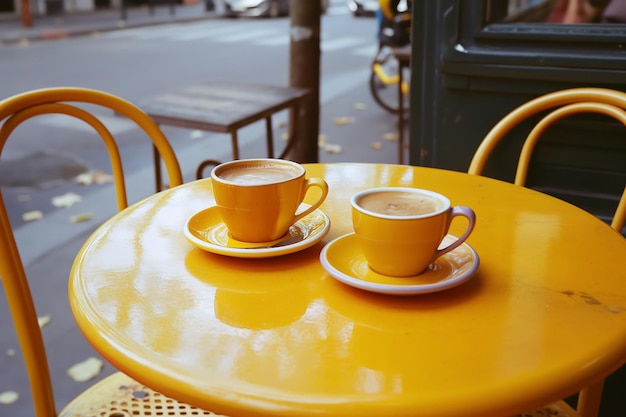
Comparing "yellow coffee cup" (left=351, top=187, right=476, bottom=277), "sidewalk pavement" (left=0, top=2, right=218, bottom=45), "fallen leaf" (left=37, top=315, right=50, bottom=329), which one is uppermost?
"yellow coffee cup" (left=351, top=187, right=476, bottom=277)

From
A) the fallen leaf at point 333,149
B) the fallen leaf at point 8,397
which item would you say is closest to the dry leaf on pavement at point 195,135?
the fallen leaf at point 333,149

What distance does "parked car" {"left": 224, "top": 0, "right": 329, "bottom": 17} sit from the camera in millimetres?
18438

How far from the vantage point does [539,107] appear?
1.91 m

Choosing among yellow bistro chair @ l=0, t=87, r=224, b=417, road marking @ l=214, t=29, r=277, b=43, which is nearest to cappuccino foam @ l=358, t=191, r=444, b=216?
yellow bistro chair @ l=0, t=87, r=224, b=417

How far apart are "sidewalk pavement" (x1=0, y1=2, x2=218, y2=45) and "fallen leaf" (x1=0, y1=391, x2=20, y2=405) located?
37.6 feet

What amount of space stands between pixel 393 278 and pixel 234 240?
12.0 inches

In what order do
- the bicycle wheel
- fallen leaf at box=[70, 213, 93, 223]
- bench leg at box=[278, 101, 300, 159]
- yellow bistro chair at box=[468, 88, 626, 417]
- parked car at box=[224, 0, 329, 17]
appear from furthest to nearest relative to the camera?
parked car at box=[224, 0, 329, 17], the bicycle wheel, fallen leaf at box=[70, 213, 93, 223], bench leg at box=[278, 101, 300, 159], yellow bistro chair at box=[468, 88, 626, 417]

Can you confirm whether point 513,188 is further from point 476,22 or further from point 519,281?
point 476,22

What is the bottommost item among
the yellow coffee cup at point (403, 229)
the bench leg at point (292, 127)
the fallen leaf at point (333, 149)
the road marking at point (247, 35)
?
the fallen leaf at point (333, 149)

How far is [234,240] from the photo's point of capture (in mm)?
1218

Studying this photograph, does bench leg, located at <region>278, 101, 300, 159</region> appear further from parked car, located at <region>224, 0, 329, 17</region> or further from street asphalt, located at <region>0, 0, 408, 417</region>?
parked car, located at <region>224, 0, 329, 17</region>

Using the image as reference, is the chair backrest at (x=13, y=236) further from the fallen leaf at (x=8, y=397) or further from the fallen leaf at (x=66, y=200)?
the fallen leaf at (x=66, y=200)

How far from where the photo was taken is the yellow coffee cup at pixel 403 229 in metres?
1.00

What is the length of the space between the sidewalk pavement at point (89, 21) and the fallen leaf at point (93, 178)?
8.75m
